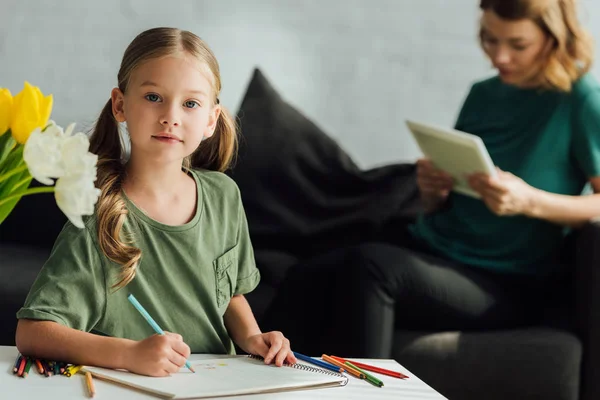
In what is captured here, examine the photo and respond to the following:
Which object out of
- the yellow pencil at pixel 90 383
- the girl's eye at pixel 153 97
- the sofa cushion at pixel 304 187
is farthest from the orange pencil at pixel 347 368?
the sofa cushion at pixel 304 187

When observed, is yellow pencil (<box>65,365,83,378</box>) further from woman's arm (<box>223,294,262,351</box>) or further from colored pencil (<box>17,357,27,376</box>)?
woman's arm (<box>223,294,262,351</box>)

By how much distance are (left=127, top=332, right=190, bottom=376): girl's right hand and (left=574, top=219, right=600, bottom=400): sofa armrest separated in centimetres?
125

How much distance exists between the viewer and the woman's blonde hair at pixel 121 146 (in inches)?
39.0

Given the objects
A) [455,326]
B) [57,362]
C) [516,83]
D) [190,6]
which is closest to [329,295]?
[455,326]

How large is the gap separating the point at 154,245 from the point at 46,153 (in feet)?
1.32

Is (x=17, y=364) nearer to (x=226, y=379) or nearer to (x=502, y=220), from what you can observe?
(x=226, y=379)

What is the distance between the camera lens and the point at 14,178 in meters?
0.74

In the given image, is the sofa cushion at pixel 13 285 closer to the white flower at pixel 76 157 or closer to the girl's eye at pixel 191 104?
the girl's eye at pixel 191 104

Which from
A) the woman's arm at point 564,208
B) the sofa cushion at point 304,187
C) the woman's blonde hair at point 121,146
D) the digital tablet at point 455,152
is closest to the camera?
the woman's blonde hair at point 121,146

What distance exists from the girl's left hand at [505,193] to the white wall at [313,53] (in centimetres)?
107

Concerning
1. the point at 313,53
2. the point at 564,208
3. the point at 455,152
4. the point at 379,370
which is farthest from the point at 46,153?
the point at 313,53

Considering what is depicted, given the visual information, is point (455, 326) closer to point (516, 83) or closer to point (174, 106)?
point (516, 83)

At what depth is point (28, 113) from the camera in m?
0.69

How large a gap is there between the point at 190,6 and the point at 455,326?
1524mm
